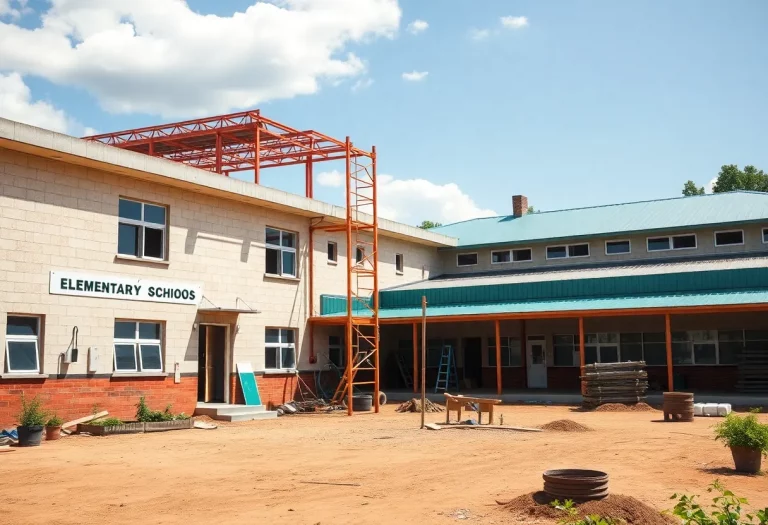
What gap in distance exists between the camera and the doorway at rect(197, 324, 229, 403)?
2312 cm

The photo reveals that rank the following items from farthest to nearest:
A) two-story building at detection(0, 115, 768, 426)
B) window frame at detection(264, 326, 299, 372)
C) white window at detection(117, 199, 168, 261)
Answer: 1. window frame at detection(264, 326, 299, 372)
2. white window at detection(117, 199, 168, 261)
3. two-story building at detection(0, 115, 768, 426)

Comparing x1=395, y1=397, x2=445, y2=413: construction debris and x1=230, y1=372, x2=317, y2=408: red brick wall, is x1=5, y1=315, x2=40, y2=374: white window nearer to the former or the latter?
x1=230, y1=372, x2=317, y2=408: red brick wall

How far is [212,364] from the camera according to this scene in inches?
925

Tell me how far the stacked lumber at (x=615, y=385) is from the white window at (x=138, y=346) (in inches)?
476

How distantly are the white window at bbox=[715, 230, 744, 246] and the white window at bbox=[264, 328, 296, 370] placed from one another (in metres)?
16.8

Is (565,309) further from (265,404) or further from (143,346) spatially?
(143,346)

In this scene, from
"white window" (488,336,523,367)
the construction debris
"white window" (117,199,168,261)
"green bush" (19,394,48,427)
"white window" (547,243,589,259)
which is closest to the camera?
"green bush" (19,394,48,427)

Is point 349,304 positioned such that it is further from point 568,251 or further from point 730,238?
point 730,238

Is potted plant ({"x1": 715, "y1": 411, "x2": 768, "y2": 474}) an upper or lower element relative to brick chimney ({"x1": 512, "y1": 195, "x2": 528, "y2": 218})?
lower

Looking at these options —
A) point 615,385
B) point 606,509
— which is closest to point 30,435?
point 606,509

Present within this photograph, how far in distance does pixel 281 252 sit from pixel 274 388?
170 inches

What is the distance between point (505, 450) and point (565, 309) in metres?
12.7

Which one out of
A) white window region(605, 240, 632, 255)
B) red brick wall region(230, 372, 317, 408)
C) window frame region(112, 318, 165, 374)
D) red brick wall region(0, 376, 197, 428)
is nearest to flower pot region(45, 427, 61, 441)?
red brick wall region(0, 376, 197, 428)

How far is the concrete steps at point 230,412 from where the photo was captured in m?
21.8
